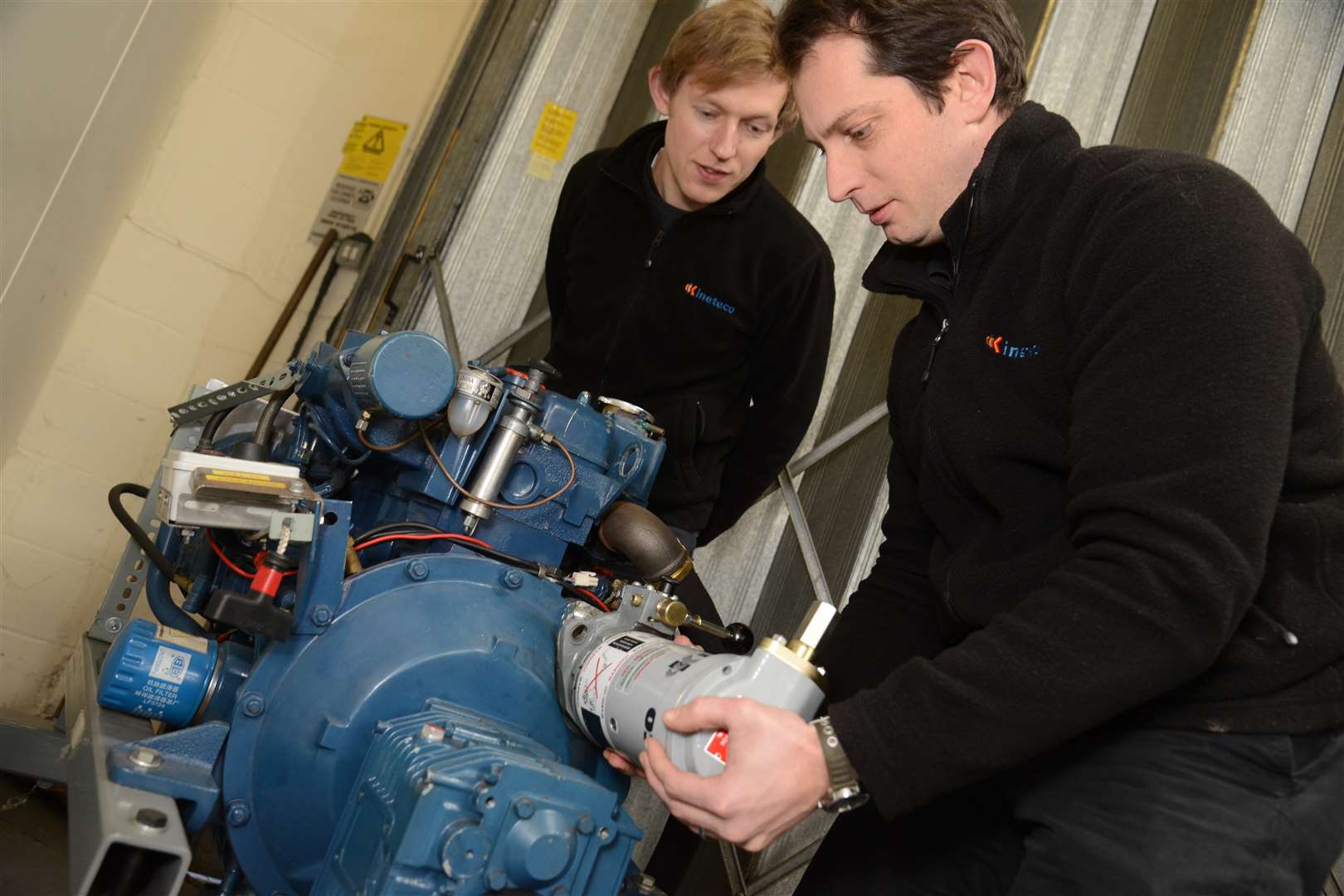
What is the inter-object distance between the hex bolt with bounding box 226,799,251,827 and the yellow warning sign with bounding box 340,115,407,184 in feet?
9.33

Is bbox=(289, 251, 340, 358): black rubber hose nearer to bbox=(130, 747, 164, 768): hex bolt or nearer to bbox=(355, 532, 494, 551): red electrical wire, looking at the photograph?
bbox=(355, 532, 494, 551): red electrical wire

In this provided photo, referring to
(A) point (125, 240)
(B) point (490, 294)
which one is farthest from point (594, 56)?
(A) point (125, 240)

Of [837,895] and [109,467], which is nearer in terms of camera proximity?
[837,895]

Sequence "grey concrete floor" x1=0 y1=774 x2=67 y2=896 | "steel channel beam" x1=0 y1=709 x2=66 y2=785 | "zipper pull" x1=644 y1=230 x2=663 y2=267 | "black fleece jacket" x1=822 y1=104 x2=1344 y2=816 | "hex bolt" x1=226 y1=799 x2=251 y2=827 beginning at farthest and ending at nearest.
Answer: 1. "zipper pull" x1=644 y1=230 x2=663 y2=267
2. "steel channel beam" x1=0 y1=709 x2=66 y2=785
3. "grey concrete floor" x1=0 y1=774 x2=67 y2=896
4. "hex bolt" x1=226 y1=799 x2=251 y2=827
5. "black fleece jacket" x1=822 y1=104 x2=1344 y2=816

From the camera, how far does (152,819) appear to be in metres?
1.14

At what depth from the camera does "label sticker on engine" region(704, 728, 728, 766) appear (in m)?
1.00

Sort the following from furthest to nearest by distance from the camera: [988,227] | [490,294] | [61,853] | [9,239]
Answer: [490,294] < [9,239] < [61,853] < [988,227]

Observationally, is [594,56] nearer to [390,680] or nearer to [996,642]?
[390,680]

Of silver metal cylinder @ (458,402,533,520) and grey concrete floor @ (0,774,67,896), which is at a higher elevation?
silver metal cylinder @ (458,402,533,520)

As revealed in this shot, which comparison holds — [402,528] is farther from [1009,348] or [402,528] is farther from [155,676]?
[1009,348]

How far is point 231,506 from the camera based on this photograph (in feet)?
4.55

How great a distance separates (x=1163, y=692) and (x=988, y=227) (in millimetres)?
563

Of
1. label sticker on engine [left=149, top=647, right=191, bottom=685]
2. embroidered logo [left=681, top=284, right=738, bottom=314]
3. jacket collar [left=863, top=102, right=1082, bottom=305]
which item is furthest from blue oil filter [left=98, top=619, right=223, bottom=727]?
embroidered logo [left=681, top=284, right=738, bottom=314]

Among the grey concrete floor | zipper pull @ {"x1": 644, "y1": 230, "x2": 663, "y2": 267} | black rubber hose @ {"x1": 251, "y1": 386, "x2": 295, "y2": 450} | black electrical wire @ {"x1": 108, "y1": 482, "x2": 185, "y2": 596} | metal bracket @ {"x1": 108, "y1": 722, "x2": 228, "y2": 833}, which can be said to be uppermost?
zipper pull @ {"x1": 644, "y1": 230, "x2": 663, "y2": 267}
